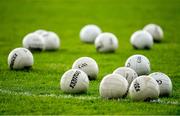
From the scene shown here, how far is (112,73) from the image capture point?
15.0 meters

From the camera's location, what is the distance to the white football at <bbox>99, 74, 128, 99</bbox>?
13375 millimetres

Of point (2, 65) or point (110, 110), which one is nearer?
point (110, 110)

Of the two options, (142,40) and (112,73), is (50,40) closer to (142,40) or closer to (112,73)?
(142,40)

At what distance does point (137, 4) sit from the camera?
44.8 meters

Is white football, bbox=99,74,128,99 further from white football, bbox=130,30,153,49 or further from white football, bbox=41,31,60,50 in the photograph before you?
white football, bbox=130,30,153,49

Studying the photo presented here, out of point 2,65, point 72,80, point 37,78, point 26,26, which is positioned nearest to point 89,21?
point 26,26

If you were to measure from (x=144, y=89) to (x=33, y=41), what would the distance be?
11.0 metres


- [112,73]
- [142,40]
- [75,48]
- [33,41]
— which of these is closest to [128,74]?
[112,73]

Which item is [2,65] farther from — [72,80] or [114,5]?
[114,5]

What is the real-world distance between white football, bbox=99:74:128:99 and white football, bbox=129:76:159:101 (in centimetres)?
26

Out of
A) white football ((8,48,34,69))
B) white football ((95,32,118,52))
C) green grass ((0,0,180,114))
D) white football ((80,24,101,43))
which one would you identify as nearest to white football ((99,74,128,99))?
green grass ((0,0,180,114))

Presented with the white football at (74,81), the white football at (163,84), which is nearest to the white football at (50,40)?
the white football at (74,81)

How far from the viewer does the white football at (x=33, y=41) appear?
23344 mm

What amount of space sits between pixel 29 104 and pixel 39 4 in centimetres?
3207
